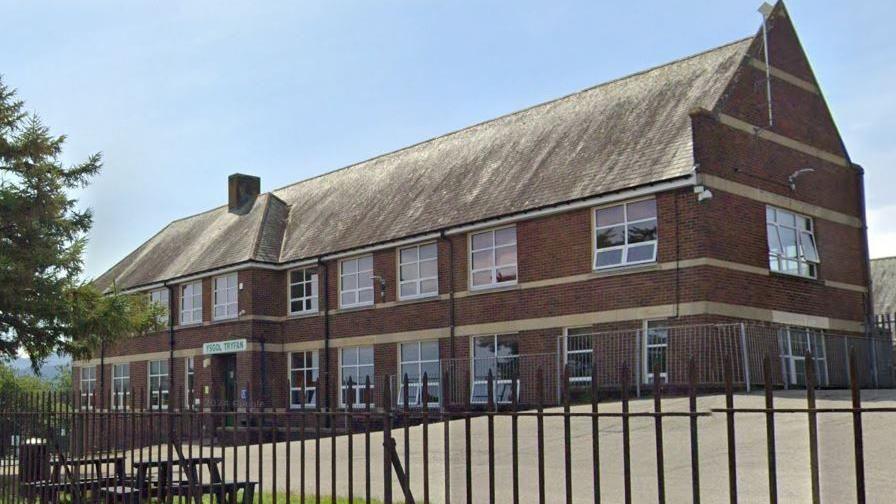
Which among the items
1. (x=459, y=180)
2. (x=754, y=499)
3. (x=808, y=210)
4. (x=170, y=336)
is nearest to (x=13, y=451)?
(x=754, y=499)

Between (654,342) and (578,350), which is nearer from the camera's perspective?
(654,342)

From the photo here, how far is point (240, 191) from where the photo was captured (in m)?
38.9

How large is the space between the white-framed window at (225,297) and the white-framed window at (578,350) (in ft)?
44.7

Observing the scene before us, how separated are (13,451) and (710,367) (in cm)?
1410

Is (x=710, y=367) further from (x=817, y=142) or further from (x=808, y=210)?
(x=817, y=142)

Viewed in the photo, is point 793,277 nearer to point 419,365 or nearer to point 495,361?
point 495,361

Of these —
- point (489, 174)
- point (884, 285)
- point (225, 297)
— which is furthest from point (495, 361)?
point (884, 285)

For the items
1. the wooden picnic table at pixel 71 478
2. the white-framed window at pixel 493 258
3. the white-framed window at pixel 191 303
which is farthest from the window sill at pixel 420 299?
the wooden picnic table at pixel 71 478

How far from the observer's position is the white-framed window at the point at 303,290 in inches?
1229

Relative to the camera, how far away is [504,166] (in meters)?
27.3

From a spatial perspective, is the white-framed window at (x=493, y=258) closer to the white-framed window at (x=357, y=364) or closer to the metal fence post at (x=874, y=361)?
the white-framed window at (x=357, y=364)

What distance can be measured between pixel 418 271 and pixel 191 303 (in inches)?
452

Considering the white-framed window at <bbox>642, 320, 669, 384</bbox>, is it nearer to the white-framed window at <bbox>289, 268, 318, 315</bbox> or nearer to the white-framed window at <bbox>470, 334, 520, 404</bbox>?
the white-framed window at <bbox>470, 334, 520, 404</bbox>

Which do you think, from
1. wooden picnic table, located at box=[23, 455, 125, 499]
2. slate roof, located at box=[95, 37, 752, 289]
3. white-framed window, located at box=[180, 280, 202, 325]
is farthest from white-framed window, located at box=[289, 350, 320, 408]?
wooden picnic table, located at box=[23, 455, 125, 499]
